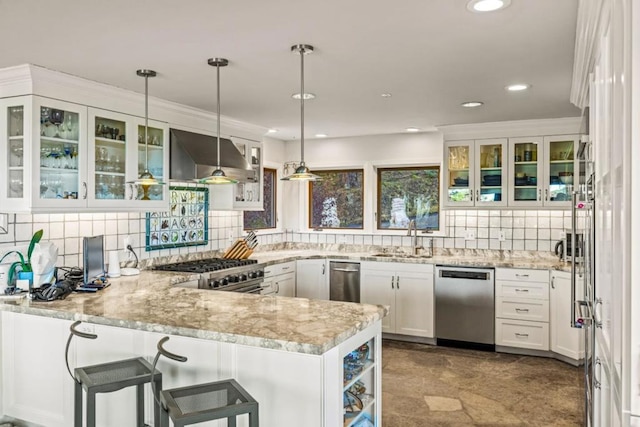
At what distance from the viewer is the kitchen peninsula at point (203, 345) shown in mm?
2158

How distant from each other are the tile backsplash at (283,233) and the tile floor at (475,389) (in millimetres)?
1330

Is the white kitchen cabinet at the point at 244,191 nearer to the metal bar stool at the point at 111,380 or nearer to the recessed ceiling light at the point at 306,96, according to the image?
the recessed ceiling light at the point at 306,96

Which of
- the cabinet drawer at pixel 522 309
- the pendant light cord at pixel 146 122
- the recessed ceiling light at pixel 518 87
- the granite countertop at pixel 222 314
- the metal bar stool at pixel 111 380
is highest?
the recessed ceiling light at pixel 518 87

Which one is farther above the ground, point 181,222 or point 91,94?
point 91,94

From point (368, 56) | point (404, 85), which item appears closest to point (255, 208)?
point (404, 85)

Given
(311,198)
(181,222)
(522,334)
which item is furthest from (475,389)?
(311,198)

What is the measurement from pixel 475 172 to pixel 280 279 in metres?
2.45

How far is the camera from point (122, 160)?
12.8ft

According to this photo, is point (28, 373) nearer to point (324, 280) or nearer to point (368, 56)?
point (368, 56)

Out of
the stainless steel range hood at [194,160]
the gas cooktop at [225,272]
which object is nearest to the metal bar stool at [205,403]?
the gas cooktop at [225,272]

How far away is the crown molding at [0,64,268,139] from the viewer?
3.27 m

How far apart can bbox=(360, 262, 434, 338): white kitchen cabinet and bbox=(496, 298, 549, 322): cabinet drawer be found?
706 mm

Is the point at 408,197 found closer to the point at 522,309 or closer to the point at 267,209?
the point at 267,209

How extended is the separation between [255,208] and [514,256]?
9.65ft
